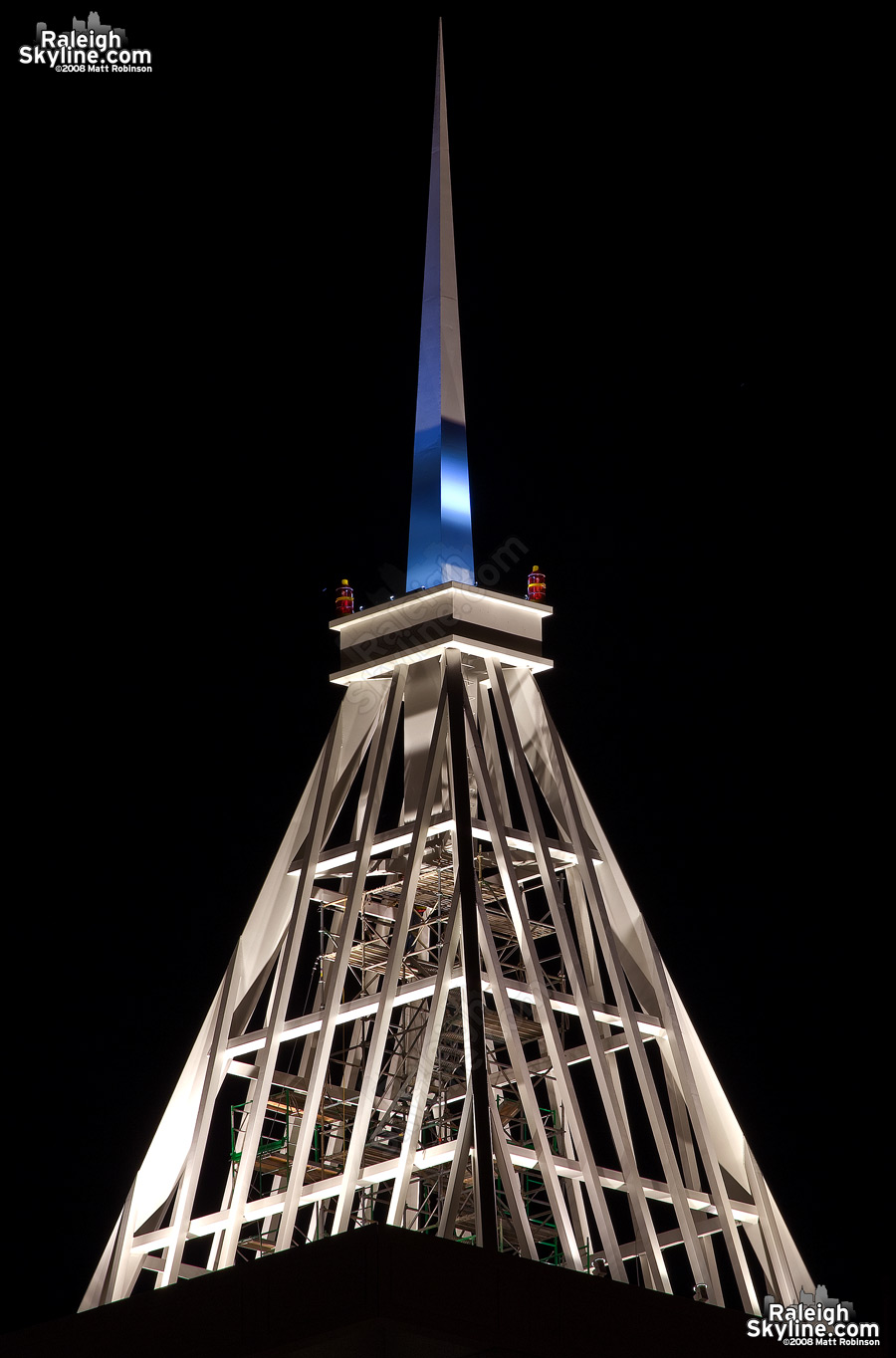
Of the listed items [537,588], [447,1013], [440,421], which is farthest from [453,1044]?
[440,421]

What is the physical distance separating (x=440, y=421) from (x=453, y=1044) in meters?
9.73

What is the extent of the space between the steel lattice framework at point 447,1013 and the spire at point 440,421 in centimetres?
5

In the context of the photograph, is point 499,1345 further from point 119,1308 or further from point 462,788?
point 462,788

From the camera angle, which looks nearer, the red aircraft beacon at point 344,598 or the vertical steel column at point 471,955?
the vertical steel column at point 471,955

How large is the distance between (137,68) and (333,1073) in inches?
729

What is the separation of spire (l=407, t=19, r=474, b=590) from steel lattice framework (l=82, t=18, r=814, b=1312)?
47 millimetres

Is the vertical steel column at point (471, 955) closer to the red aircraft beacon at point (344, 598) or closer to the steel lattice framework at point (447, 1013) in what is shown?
the steel lattice framework at point (447, 1013)

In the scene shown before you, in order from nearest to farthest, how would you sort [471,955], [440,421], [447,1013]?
1. [471,955]
2. [447,1013]
3. [440,421]

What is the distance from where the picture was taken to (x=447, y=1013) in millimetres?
33375

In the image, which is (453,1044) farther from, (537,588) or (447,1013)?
(537,588)

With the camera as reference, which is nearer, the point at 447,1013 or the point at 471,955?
the point at 471,955

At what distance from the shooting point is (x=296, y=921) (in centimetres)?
3262

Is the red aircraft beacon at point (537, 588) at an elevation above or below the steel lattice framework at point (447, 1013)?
above

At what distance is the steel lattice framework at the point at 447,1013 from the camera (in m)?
30.0
